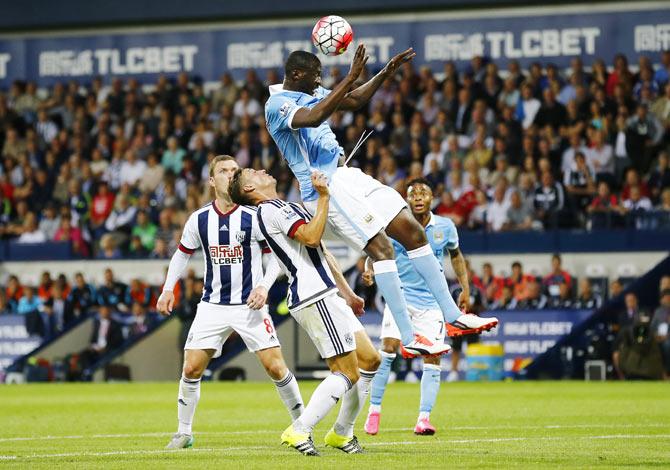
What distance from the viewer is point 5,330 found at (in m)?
27.2

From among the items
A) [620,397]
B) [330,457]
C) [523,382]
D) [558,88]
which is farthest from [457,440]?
[558,88]

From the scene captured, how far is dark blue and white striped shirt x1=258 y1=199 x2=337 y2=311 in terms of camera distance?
10.0 meters

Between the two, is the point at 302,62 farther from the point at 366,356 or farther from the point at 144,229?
the point at 144,229

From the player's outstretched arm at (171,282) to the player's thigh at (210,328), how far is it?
0.25 m

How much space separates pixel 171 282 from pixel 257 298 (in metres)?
0.96

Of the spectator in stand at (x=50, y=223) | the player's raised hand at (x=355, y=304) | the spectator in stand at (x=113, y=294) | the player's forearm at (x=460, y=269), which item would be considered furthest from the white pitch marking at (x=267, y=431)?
the spectator in stand at (x=50, y=223)

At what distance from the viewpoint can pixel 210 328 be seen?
1119cm

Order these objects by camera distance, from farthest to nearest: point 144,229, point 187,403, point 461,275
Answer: point 144,229 → point 461,275 → point 187,403

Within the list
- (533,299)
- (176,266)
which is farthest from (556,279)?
(176,266)

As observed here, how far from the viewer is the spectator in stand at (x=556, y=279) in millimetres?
23719

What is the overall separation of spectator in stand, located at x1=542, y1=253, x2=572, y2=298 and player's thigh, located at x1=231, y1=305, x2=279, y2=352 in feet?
43.2

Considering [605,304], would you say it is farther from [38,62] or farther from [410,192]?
[38,62]

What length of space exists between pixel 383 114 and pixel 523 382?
7158 millimetres

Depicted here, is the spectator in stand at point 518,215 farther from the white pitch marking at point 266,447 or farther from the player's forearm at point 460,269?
the white pitch marking at point 266,447
